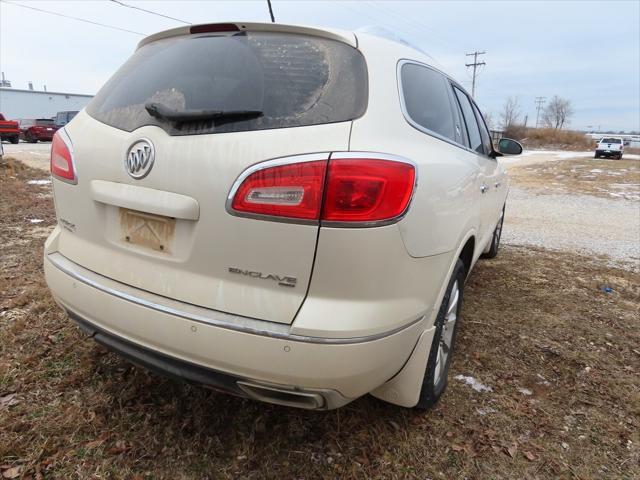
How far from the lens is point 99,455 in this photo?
183cm

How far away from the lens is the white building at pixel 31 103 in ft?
145

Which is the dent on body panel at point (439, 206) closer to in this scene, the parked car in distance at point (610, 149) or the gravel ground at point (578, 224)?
the gravel ground at point (578, 224)

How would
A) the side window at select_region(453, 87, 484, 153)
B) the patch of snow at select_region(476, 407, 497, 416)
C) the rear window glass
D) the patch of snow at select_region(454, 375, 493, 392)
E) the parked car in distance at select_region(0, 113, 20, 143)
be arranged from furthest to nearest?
the parked car in distance at select_region(0, 113, 20, 143) → the side window at select_region(453, 87, 484, 153) → the patch of snow at select_region(454, 375, 493, 392) → the patch of snow at select_region(476, 407, 497, 416) → the rear window glass

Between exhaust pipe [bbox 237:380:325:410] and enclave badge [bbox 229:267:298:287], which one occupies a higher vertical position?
enclave badge [bbox 229:267:298:287]

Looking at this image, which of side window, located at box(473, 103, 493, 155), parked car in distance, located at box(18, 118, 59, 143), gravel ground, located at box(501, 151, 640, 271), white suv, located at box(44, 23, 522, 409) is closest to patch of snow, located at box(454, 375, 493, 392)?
white suv, located at box(44, 23, 522, 409)

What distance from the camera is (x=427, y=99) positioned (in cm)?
214

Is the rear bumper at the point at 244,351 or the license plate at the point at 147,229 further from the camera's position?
the license plate at the point at 147,229

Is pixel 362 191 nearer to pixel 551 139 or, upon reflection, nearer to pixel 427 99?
pixel 427 99

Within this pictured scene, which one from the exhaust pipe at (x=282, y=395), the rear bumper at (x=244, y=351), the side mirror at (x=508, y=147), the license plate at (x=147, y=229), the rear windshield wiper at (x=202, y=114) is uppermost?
the rear windshield wiper at (x=202, y=114)

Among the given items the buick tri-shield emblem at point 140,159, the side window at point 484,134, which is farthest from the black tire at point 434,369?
the side window at point 484,134

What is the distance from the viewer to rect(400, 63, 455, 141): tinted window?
188 cm

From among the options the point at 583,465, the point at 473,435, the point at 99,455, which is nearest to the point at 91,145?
the point at 99,455

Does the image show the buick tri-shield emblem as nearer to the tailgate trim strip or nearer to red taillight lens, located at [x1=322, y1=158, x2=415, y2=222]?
the tailgate trim strip

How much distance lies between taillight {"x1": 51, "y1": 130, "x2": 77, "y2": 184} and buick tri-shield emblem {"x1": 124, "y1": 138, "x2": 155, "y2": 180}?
39 centimetres
